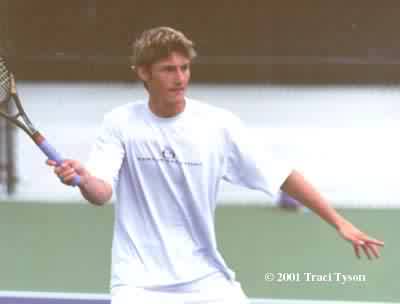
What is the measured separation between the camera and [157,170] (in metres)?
3.09

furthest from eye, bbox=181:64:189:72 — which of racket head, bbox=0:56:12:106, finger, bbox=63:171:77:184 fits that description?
racket head, bbox=0:56:12:106

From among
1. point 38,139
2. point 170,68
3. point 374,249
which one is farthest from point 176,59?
point 374,249

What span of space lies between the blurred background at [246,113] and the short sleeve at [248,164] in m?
1.61

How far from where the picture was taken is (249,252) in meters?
5.91

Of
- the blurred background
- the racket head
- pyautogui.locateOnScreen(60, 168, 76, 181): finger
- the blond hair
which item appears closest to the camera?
pyautogui.locateOnScreen(60, 168, 76, 181): finger

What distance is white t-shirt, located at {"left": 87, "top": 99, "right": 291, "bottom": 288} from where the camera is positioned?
10.1 feet

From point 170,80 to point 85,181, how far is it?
41 centimetres

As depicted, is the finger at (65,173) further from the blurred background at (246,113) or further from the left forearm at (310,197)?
the blurred background at (246,113)

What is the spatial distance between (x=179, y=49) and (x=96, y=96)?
3.10m

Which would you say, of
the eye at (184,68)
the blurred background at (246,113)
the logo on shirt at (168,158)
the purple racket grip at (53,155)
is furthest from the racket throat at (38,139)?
the blurred background at (246,113)

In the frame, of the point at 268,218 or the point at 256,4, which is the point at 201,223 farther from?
the point at 268,218

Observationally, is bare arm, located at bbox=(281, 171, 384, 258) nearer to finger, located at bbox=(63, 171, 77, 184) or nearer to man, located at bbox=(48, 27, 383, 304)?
man, located at bbox=(48, 27, 383, 304)

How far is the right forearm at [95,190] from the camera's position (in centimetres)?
286

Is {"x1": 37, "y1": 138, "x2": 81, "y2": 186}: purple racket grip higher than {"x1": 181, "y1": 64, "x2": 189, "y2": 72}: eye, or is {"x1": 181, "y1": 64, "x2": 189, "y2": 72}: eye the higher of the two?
{"x1": 181, "y1": 64, "x2": 189, "y2": 72}: eye
